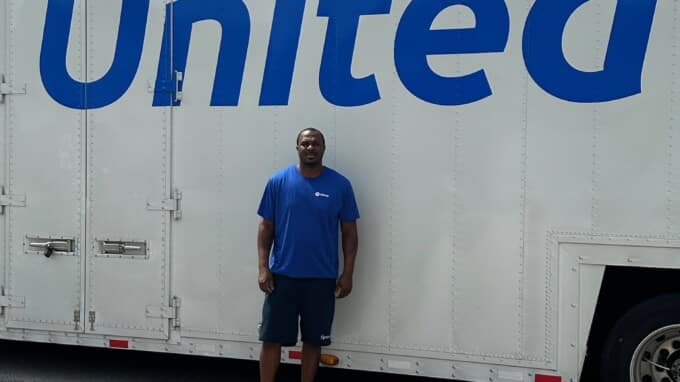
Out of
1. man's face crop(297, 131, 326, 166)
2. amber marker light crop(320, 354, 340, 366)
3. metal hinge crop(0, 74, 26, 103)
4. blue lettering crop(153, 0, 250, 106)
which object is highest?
blue lettering crop(153, 0, 250, 106)

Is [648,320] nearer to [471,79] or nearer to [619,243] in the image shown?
[619,243]

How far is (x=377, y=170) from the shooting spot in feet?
14.8

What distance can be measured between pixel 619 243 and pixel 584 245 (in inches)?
7.6

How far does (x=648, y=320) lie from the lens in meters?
4.09

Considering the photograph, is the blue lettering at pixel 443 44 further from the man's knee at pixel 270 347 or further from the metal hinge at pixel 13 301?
the metal hinge at pixel 13 301

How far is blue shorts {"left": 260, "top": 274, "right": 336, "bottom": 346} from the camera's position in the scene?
4.41 m

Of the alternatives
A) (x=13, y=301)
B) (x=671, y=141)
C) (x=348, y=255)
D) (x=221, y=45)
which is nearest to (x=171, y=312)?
(x=13, y=301)

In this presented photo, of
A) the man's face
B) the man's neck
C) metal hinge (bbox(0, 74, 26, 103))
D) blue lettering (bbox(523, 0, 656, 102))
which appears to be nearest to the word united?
blue lettering (bbox(523, 0, 656, 102))

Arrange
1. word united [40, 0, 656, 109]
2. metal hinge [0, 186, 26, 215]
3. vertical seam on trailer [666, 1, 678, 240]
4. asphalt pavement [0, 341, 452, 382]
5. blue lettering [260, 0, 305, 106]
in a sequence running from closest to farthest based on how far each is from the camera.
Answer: vertical seam on trailer [666, 1, 678, 240]
word united [40, 0, 656, 109]
blue lettering [260, 0, 305, 106]
metal hinge [0, 186, 26, 215]
asphalt pavement [0, 341, 452, 382]

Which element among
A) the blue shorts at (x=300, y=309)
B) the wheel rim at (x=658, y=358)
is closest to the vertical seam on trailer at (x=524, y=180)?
the wheel rim at (x=658, y=358)

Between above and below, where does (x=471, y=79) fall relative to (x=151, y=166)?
above

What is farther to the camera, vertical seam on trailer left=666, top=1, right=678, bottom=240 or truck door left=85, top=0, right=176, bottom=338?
truck door left=85, top=0, right=176, bottom=338

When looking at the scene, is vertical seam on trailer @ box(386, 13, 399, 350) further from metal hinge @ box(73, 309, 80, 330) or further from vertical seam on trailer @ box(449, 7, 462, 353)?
metal hinge @ box(73, 309, 80, 330)

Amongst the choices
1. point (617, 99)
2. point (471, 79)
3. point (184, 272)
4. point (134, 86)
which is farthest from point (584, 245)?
point (134, 86)
